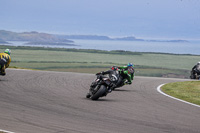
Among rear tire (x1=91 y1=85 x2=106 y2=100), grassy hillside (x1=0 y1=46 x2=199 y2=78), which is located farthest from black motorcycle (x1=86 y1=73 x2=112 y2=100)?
grassy hillside (x1=0 y1=46 x2=199 y2=78)

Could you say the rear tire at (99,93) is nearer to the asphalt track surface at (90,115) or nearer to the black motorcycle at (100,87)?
the black motorcycle at (100,87)

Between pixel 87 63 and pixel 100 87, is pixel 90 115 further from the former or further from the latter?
pixel 87 63

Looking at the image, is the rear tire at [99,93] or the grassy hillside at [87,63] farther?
the grassy hillside at [87,63]

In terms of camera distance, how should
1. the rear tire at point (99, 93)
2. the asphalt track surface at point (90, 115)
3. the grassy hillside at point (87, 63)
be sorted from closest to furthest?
the asphalt track surface at point (90, 115)
the rear tire at point (99, 93)
the grassy hillside at point (87, 63)

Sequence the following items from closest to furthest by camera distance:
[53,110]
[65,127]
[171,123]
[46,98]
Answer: [65,127]
[171,123]
[53,110]
[46,98]

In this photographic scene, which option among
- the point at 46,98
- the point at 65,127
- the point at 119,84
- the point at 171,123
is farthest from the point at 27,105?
the point at 119,84

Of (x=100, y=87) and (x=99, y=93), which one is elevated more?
(x=100, y=87)

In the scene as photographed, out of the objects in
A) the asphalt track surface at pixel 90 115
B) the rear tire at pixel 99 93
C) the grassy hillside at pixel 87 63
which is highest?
the rear tire at pixel 99 93

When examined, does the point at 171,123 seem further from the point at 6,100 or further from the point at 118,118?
the point at 6,100

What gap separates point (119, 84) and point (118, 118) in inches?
348

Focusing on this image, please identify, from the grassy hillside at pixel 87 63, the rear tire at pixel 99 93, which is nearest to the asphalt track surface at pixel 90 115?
the rear tire at pixel 99 93

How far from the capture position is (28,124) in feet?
32.6

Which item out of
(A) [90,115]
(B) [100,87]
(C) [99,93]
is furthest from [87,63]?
(A) [90,115]

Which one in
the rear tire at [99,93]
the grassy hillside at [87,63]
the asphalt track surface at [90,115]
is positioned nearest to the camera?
the asphalt track surface at [90,115]
